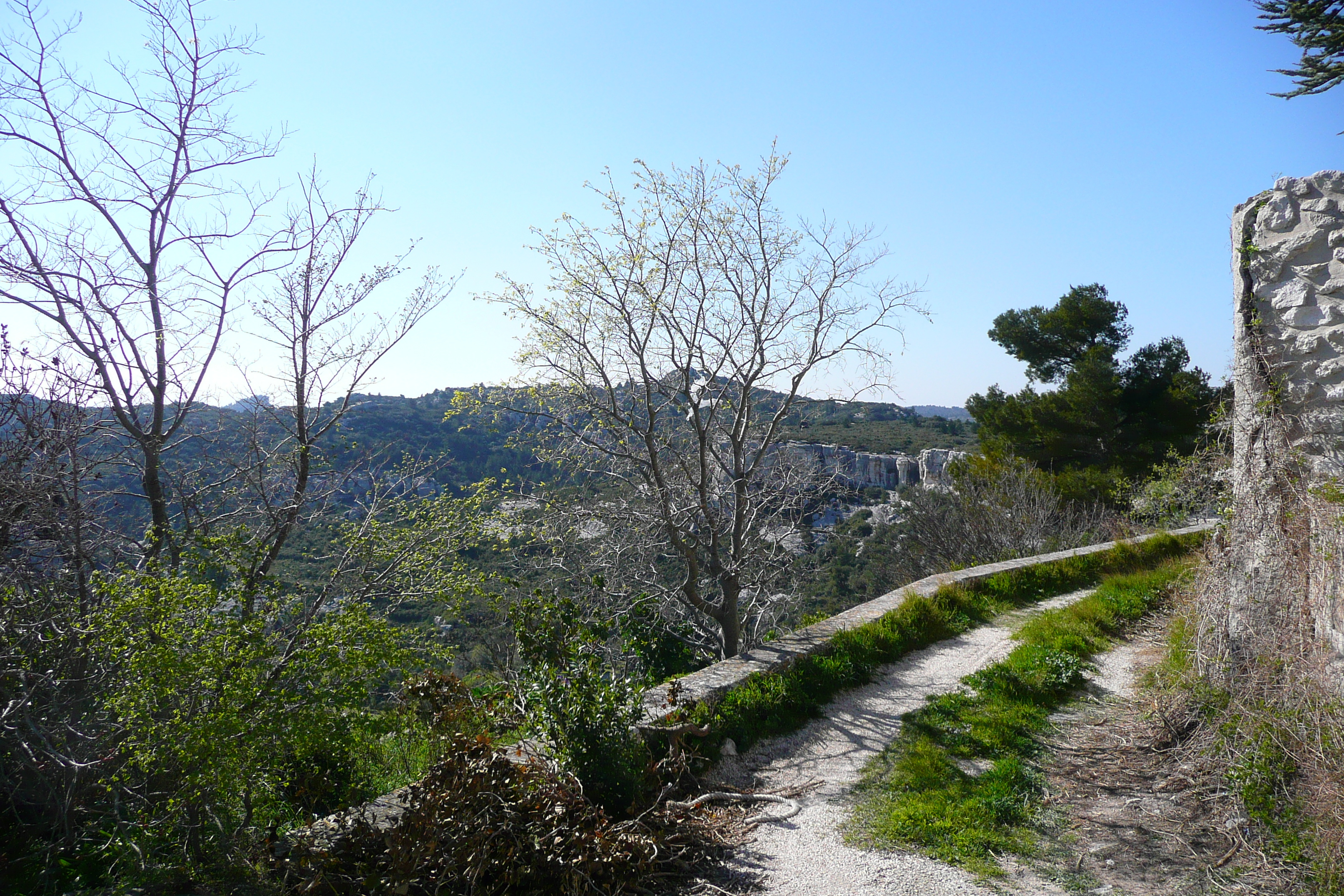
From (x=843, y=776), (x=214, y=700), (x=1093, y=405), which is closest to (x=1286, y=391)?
(x=843, y=776)

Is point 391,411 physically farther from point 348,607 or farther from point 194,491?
point 348,607

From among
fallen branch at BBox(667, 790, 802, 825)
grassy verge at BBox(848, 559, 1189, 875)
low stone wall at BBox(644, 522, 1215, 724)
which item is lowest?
fallen branch at BBox(667, 790, 802, 825)

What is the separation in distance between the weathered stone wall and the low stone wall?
0.78 m

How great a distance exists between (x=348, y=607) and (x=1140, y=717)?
14.4 feet

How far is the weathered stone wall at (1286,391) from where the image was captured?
371cm

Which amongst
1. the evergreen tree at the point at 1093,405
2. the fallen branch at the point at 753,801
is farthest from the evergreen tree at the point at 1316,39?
the fallen branch at the point at 753,801

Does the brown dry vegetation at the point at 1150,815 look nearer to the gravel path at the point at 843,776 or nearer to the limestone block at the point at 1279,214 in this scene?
the gravel path at the point at 843,776

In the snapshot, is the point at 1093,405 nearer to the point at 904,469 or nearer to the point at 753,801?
the point at 904,469

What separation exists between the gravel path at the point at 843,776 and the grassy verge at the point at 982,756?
0.12 meters

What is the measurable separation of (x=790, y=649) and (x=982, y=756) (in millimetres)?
1687

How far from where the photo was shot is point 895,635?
6297 mm

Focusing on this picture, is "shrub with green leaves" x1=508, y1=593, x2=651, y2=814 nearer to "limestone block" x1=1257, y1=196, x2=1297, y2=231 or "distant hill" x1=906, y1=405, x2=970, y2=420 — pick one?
"limestone block" x1=1257, y1=196, x2=1297, y2=231

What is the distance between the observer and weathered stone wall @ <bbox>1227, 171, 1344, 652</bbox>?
12.2 ft

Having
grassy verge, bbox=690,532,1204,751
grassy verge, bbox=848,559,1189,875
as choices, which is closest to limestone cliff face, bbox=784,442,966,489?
grassy verge, bbox=690,532,1204,751
